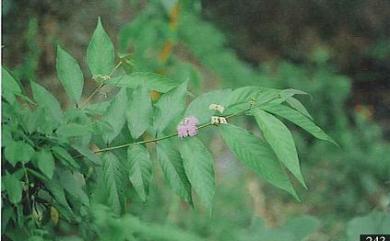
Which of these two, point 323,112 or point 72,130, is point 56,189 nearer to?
point 72,130

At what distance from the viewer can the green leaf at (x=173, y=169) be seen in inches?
38.7

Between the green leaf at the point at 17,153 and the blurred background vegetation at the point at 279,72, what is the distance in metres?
0.65

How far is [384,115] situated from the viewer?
2.13 m

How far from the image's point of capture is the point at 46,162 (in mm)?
877

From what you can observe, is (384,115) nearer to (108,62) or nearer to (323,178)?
(323,178)

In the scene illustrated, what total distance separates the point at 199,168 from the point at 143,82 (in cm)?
12

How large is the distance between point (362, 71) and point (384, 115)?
15 cm

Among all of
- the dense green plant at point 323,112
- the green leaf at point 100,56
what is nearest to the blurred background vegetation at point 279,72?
the dense green plant at point 323,112

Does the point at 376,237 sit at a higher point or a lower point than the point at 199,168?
lower

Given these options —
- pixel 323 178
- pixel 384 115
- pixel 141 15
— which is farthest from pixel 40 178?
pixel 384 115

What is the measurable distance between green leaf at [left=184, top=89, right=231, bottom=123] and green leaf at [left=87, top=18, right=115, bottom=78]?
0.11 meters

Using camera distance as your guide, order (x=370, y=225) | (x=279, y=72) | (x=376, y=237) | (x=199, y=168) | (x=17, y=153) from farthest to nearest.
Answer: (x=279, y=72), (x=370, y=225), (x=376, y=237), (x=199, y=168), (x=17, y=153)

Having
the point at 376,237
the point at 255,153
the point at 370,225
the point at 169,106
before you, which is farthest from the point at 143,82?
the point at 370,225

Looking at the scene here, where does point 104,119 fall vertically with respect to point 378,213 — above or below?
above
